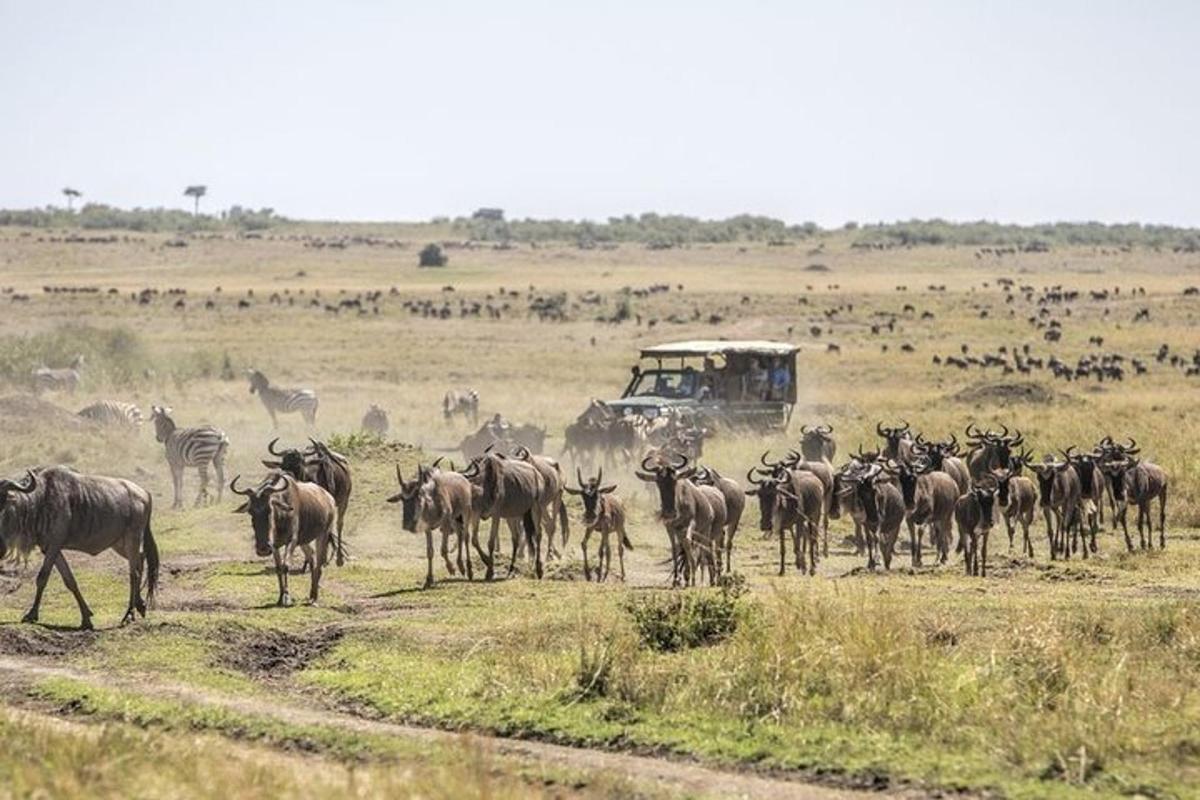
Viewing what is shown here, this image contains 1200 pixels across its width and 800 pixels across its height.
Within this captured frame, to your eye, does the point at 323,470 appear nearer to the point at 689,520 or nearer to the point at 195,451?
the point at 689,520

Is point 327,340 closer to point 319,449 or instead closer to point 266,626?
point 319,449

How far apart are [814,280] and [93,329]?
55428 mm

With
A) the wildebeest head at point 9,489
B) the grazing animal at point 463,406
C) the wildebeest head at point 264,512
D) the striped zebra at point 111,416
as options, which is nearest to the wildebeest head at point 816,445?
the grazing animal at point 463,406

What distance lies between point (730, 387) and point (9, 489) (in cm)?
2245

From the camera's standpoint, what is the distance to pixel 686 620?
17.0 metres

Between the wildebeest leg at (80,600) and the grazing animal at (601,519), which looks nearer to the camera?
the wildebeest leg at (80,600)

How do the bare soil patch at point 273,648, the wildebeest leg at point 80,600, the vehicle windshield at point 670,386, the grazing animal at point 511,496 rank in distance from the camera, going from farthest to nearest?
the vehicle windshield at point 670,386 < the grazing animal at point 511,496 < the wildebeest leg at point 80,600 < the bare soil patch at point 273,648

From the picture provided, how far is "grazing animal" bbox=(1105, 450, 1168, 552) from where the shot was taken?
27.9 meters

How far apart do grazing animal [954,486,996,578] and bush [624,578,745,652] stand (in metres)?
7.40

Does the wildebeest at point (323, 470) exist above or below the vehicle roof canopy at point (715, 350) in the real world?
below

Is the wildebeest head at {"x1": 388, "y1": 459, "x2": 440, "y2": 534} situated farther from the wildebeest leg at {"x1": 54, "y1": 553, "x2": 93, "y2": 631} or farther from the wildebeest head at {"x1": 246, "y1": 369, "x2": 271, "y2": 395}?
the wildebeest head at {"x1": 246, "y1": 369, "x2": 271, "y2": 395}

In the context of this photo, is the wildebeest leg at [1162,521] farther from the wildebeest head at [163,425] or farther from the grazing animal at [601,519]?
the wildebeest head at [163,425]

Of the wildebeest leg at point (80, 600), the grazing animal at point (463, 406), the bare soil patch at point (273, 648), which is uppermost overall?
the wildebeest leg at point (80, 600)

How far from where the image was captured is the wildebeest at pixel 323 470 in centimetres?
2478
